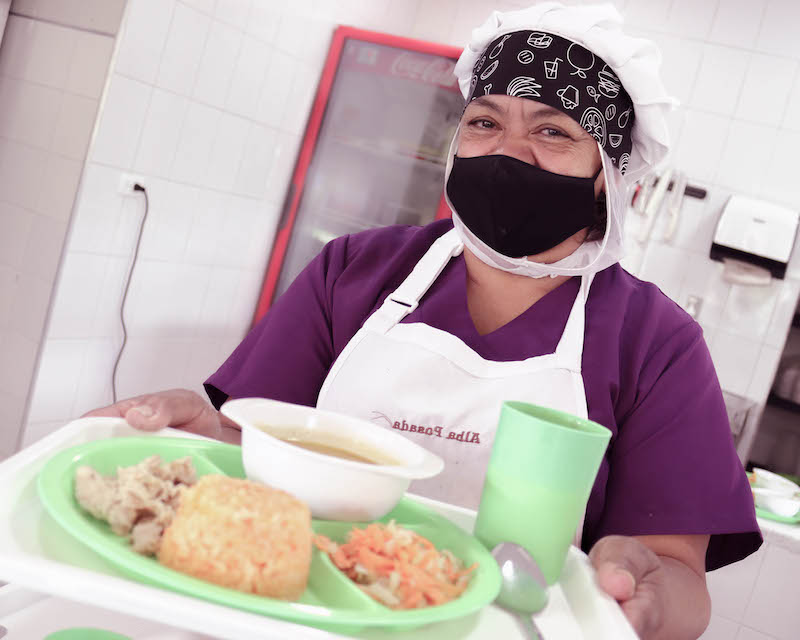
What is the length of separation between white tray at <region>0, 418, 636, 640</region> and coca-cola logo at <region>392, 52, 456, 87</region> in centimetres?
302

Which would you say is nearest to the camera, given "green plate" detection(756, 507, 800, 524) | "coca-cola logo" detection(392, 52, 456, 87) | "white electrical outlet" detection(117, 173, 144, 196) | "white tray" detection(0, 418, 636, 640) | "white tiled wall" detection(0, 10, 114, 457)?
"white tray" detection(0, 418, 636, 640)

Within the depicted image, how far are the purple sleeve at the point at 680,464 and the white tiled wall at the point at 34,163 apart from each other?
1980mm

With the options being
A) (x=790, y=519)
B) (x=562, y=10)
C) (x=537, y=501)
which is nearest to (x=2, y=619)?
(x=537, y=501)

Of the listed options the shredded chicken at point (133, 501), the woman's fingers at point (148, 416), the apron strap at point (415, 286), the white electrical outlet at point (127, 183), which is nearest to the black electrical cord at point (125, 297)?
the white electrical outlet at point (127, 183)

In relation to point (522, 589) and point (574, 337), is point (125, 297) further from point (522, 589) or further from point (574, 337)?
point (522, 589)

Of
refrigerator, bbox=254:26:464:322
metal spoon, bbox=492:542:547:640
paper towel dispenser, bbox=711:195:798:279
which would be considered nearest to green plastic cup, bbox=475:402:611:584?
metal spoon, bbox=492:542:547:640

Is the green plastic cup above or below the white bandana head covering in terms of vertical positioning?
below

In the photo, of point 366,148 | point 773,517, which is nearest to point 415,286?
point 773,517

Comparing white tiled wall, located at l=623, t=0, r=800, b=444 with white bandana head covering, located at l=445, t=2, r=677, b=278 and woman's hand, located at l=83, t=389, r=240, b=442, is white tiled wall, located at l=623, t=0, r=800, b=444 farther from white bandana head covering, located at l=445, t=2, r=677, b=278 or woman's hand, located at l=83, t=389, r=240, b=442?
woman's hand, located at l=83, t=389, r=240, b=442

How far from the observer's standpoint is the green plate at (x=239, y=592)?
1.72 feet

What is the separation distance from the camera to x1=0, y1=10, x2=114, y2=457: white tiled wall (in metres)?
2.36

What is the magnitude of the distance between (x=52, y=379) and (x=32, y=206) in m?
0.61

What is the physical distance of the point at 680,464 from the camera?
3.72 ft

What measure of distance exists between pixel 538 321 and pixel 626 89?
455 mm
